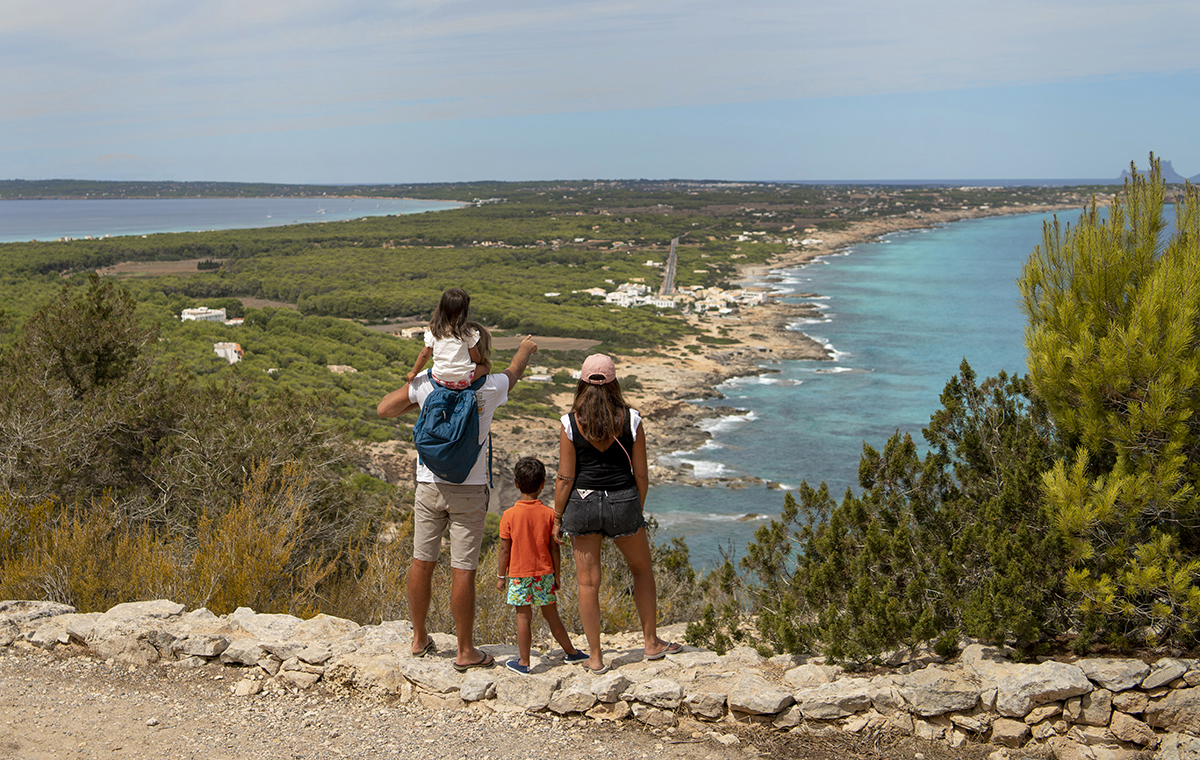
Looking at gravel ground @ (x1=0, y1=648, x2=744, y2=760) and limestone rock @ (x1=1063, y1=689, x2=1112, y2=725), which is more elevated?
limestone rock @ (x1=1063, y1=689, x2=1112, y2=725)

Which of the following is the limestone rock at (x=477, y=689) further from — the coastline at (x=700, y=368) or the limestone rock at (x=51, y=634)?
the coastline at (x=700, y=368)

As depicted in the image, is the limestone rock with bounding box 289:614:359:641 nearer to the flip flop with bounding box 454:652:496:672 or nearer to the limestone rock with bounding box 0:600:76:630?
the flip flop with bounding box 454:652:496:672

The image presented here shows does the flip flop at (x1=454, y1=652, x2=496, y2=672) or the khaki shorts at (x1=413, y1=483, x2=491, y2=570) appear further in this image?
the flip flop at (x1=454, y1=652, x2=496, y2=672)

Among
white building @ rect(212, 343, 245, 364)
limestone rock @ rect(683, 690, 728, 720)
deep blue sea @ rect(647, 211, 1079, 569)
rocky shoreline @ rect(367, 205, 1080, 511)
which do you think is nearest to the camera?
limestone rock @ rect(683, 690, 728, 720)

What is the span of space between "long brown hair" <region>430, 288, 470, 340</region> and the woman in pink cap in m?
0.58

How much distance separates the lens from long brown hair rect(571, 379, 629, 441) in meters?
3.80

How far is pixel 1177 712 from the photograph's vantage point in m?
3.65

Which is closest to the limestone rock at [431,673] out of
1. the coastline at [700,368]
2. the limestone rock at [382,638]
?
the limestone rock at [382,638]

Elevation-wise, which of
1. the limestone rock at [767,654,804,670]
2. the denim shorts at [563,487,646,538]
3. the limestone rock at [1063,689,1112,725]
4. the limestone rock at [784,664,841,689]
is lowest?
the limestone rock at [767,654,804,670]

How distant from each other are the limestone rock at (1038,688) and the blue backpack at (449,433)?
2462 millimetres

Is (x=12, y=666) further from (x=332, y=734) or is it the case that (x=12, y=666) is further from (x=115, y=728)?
(x=332, y=734)

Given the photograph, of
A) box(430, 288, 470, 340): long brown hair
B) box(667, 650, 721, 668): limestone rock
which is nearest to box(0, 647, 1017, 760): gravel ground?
box(667, 650, 721, 668): limestone rock

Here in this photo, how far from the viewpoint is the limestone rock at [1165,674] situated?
3689mm

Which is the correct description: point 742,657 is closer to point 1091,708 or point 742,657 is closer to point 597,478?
point 597,478
